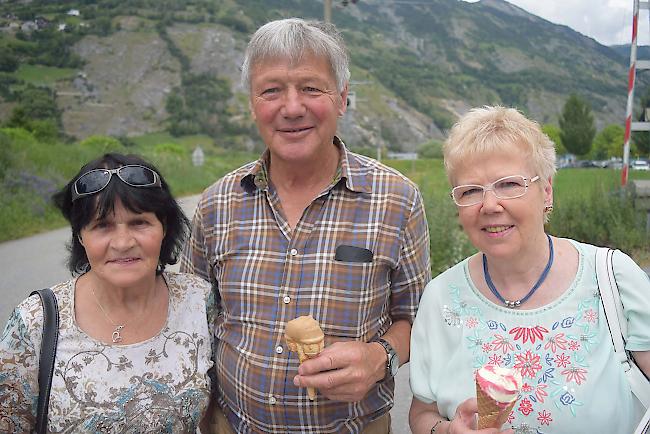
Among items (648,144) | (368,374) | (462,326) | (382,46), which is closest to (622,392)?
(462,326)

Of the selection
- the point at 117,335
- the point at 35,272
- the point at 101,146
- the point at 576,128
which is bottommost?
the point at 35,272

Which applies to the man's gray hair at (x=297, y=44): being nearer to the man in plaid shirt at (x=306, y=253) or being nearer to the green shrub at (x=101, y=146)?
the man in plaid shirt at (x=306, y=253)

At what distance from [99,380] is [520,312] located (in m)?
1.49

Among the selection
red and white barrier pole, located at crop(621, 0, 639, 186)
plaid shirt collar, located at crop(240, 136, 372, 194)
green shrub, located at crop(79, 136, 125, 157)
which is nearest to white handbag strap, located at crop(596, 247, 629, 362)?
plaid shirt collar, located at crop(240, 136, 372, 194)

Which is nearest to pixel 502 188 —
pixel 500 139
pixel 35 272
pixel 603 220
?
pixel 500 139

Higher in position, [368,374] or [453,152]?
[453,152]

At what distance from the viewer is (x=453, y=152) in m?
2.01

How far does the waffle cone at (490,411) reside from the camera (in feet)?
5.49

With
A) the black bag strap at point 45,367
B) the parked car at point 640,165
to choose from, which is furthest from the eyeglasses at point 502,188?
the parked car at point 640,165

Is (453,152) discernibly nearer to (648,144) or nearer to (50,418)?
(50,418)

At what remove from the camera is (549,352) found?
1872 millimetres

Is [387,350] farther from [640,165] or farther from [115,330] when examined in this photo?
[640,165]

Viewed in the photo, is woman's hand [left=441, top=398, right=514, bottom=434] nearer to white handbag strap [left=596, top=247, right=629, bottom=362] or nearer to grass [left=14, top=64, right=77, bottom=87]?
white handbag strap [left=596, top=247, right=629, bottom=362]

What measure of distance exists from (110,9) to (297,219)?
11936 centimetres
